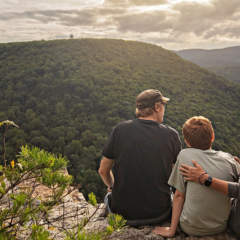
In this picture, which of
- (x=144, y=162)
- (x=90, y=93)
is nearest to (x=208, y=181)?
(x=144, y=162)

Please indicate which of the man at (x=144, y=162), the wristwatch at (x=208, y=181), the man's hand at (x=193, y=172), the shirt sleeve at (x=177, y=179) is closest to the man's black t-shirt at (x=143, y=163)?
the man at (x=144, y=162)

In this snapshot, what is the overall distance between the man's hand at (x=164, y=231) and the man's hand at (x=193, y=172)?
0.53 meters

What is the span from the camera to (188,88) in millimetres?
28594

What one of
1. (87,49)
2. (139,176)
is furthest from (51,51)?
(139,176)

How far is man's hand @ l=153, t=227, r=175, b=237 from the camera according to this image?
6.41ft

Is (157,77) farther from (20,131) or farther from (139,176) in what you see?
(139,176)

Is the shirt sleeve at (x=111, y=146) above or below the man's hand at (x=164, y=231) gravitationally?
above

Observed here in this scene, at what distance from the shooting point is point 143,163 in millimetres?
2021

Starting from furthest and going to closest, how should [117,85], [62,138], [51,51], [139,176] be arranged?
[51,51]
[117,85]
[62,138]
[139,176]

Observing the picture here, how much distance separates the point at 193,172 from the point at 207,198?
9.2 inches

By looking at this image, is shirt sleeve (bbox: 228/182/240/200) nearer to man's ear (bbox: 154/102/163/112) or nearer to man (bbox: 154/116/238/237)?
man (bbox: 154/116/238/237)

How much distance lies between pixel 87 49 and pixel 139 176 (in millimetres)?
32303

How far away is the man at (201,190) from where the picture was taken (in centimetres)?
179

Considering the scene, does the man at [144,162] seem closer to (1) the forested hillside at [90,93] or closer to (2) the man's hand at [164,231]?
(2) the man's hand at [164,231]
